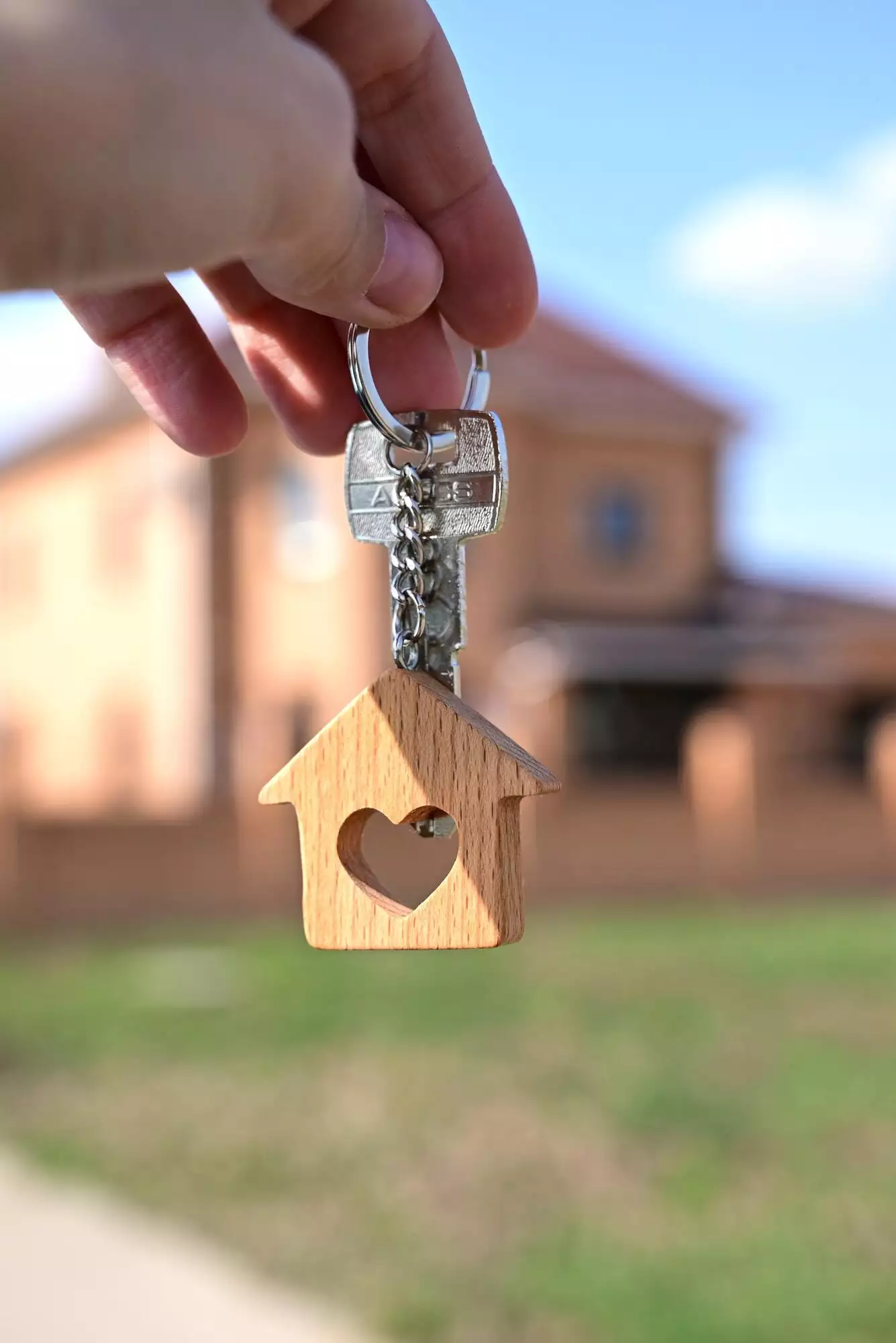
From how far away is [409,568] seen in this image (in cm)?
120

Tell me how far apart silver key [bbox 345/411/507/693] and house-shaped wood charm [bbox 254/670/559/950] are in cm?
5

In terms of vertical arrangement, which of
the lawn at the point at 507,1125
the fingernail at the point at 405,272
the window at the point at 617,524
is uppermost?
the window at the point at 617,524

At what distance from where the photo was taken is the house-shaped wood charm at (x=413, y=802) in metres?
1.12

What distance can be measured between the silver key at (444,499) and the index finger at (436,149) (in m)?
0.14

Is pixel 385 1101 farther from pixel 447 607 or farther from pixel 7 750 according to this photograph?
pixel 7 750

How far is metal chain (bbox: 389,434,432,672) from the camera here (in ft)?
3.86

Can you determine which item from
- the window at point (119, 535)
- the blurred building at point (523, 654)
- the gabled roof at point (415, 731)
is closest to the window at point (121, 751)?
the blurred building at point (523, 654)

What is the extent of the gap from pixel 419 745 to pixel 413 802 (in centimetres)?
4

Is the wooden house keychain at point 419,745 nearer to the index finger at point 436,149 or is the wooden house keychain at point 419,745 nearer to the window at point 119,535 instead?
the index finger at point 436,149

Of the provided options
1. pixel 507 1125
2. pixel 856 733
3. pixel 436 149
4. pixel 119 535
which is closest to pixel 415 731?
pixel 436 149

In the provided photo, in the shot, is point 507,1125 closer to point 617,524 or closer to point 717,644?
point 717,644

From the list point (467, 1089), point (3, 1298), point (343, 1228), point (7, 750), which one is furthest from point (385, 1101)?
point (7, 750)

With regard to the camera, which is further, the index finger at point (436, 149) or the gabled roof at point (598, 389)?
the gabled roof at point (598, 389)

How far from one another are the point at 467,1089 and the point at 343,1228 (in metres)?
1.94
